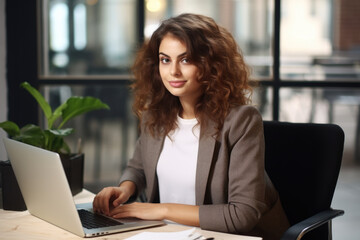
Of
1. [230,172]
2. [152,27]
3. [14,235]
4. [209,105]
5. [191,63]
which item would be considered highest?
[152,27]

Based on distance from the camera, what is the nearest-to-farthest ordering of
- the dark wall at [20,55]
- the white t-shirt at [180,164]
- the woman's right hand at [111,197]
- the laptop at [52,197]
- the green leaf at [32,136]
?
the laptop at [52,197]
the woman's right hand at [111,197]
the white t-shirt at [180,164]
the green leaf at [32,136]
the dark wall at [20,55]

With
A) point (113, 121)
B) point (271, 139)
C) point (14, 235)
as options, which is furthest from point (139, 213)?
point (113, 121)

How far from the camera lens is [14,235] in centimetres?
154

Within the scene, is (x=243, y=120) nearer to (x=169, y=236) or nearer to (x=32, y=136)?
(x=169, y=236)

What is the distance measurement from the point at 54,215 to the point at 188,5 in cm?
159

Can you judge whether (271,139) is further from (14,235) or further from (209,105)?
(14,235)

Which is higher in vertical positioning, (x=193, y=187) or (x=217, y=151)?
(x=217, y=151)

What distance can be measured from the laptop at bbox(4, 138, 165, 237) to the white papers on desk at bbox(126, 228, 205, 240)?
93 mm

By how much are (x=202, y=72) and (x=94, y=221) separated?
611mm

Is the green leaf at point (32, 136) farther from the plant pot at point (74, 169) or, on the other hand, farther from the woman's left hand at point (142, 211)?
the woman's left hand at point (142, 211)

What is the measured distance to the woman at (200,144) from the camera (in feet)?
5.32

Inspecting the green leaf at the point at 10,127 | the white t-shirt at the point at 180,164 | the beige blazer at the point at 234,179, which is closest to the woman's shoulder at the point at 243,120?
the beige blazer at the point at 234,179

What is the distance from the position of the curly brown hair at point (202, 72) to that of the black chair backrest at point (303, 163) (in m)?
0.22

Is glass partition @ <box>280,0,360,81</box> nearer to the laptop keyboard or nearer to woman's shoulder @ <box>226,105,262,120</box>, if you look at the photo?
woman's shoulder @ <box>226,105,262,120</box>
